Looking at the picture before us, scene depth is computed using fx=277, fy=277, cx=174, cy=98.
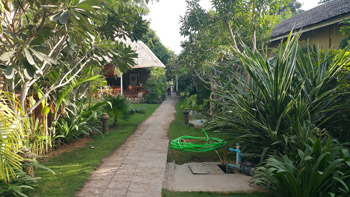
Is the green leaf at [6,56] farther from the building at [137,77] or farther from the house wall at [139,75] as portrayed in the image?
the house wall at [139,75]

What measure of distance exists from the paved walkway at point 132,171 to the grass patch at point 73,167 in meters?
0.14

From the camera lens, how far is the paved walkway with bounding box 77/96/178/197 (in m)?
3.76

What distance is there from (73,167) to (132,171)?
3.52 feet

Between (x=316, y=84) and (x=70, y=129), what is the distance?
5.23 metres

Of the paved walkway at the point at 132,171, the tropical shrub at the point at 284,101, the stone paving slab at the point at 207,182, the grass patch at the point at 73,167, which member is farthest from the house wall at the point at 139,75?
the stone paving slab at the point at 207,182

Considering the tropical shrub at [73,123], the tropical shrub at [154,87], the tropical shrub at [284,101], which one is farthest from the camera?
the tropical shrub at [154,87]

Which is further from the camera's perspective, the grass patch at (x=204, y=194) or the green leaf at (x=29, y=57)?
the grass patch at (x=204, y=194)

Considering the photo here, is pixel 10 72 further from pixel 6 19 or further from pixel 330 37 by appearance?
pixel 330 37

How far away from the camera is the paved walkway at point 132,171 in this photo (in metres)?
3.76

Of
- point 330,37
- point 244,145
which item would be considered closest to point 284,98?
point 244,145

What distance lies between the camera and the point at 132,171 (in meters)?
4.61

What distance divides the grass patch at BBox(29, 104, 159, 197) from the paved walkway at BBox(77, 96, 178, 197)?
136 millimetres

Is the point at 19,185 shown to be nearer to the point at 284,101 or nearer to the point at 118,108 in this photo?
the point at 284,101

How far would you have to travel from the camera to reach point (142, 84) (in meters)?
21.6
